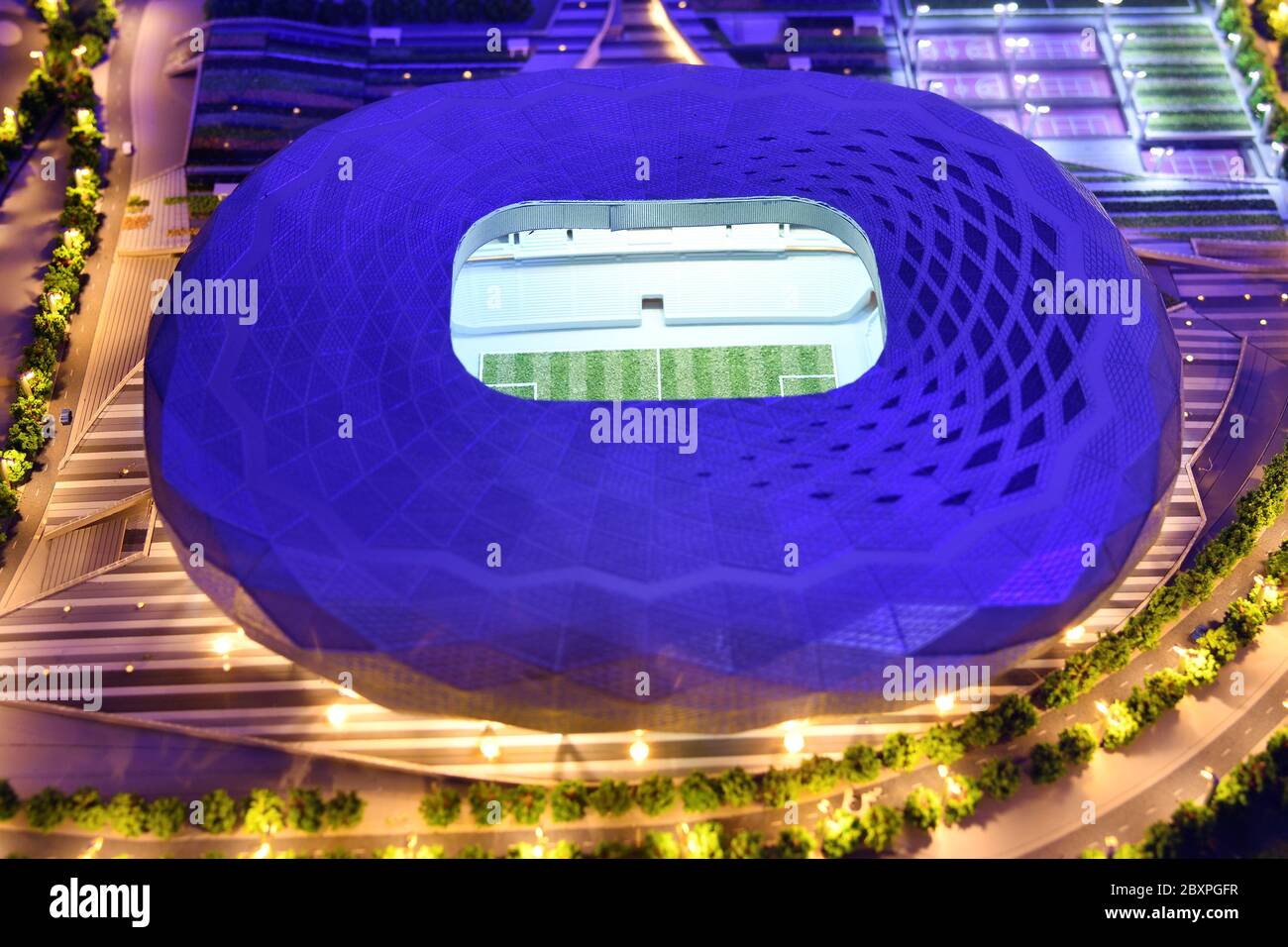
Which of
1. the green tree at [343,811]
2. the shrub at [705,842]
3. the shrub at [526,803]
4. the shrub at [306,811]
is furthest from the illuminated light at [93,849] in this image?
the shrub at [705,842]

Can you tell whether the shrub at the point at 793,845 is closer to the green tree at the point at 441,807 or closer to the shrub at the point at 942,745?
the shrub at the point at 942,745

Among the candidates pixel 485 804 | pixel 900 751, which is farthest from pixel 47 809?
pixel 900 751

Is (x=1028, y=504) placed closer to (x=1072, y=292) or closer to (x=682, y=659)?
(x=1072, y=292)

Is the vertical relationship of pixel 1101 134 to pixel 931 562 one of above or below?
above

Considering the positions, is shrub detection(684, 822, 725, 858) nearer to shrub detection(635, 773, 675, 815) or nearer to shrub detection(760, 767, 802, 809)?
shrub detection(635, 773, 675, 815)
